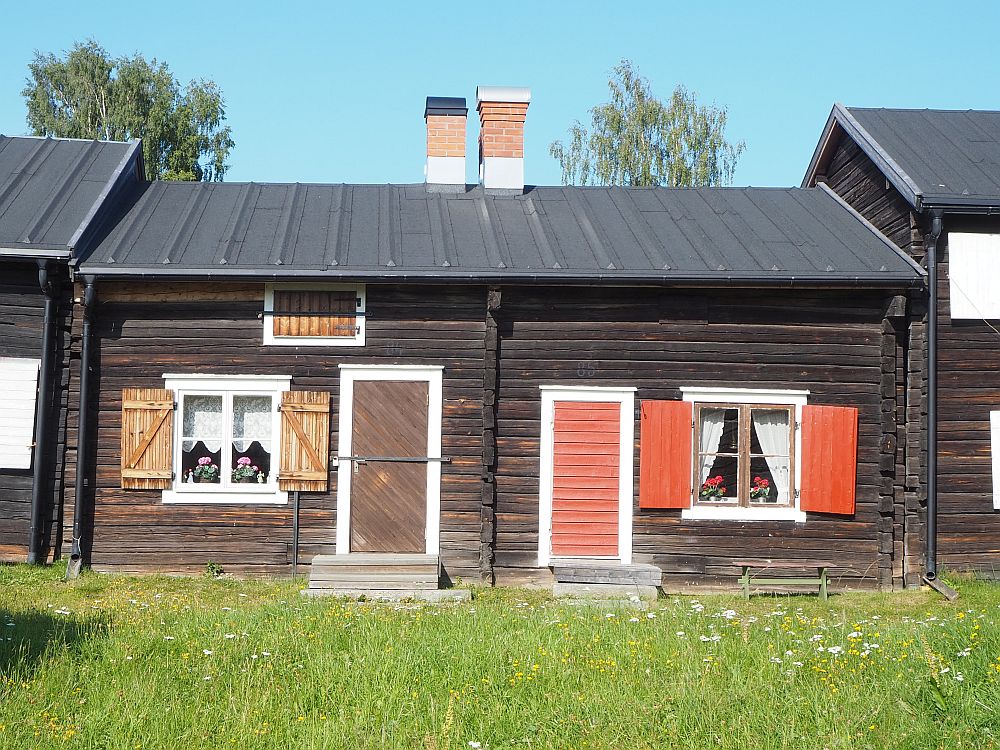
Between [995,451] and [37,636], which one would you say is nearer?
[37,636]

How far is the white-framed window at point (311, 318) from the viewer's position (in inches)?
433

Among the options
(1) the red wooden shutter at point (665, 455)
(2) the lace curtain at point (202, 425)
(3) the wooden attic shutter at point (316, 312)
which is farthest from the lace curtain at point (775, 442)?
(2) the lace curtain at point (202, 425)

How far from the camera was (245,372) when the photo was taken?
433 inches

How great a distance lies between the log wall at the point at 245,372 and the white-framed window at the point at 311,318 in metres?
0.09

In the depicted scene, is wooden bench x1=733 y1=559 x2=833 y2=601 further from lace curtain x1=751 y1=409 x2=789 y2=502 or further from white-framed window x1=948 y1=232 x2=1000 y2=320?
white-framed window x1=948 y1=232 x2=1000 y2=320

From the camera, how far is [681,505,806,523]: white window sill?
1105cm

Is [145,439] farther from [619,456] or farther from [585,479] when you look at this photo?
[619,456]

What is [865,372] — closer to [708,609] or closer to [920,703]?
[708,609]

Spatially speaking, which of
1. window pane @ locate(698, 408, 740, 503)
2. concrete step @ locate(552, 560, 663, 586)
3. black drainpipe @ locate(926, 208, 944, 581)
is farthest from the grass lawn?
black drainpipe @ locate(926, 208, 944, 581)

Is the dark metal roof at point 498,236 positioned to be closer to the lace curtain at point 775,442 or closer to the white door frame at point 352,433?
the white door frame at point 352,433

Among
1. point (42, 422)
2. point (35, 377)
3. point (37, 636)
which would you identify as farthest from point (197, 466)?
point (37, 636)

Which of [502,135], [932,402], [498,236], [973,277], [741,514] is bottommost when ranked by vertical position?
[741,514]

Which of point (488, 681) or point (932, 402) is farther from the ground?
point (932, 402)

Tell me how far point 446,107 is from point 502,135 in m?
0.87
